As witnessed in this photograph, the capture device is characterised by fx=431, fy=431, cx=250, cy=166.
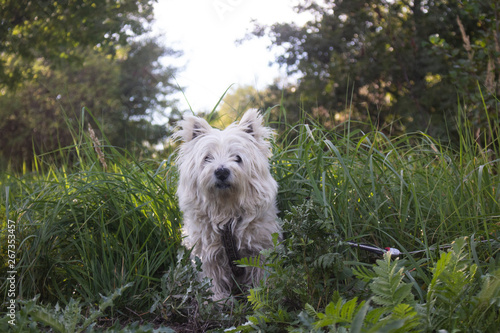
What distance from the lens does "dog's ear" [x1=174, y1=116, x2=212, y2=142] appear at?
361cm

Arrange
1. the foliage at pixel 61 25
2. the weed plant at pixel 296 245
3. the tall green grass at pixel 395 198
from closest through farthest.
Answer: the weed plant at pixel 296 245 < the tall green grass at pixel 395 198 < the foliage at pixel 61 25

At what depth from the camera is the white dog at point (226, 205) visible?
3.22 meters

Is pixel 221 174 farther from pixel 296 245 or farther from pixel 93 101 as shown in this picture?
pixel 93 101

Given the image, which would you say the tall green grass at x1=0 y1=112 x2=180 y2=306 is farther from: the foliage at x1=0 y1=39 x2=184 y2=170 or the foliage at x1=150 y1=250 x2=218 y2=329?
the foliage at x1=0 y1=39 x2=184 y2=170

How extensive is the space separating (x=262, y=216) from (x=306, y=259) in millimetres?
966

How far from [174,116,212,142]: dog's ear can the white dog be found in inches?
7.2

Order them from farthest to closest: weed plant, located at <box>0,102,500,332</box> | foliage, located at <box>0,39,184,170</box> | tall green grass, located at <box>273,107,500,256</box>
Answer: foliage, located at <box>0,39,184,170</box>
tall green grass, located at <box>273,107,500,256</box>
weed plant, located at <box>0,102,500,332</box>

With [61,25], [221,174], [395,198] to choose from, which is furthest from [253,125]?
[61,25]

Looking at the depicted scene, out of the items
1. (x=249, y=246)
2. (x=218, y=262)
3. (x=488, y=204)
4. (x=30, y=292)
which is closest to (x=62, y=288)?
(x=30, y=292)

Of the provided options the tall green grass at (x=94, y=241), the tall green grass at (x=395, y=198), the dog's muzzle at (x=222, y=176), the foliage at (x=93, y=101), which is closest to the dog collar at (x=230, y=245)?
the dog's muzzle at (x=222, y=176)

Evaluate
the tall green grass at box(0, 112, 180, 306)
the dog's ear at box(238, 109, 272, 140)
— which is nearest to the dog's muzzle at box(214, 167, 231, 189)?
the dog's ear at box(238, 109, 272, 140)

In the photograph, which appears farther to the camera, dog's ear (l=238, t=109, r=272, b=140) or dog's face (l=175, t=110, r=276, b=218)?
dog's ear (l=238, t=109, r=272, b=140)

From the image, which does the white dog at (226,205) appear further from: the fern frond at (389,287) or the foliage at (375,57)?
the foliage at (375,57)

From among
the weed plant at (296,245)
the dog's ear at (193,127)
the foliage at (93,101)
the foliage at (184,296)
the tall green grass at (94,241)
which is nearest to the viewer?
the weed plant at (296,245)
